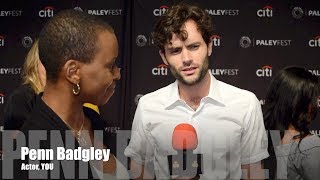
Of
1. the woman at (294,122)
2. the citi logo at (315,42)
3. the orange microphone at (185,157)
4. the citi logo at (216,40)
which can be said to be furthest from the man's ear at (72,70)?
the citi logo at (315,42)

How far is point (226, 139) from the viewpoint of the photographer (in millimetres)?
1670

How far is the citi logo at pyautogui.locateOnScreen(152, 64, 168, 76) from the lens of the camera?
3.32 m

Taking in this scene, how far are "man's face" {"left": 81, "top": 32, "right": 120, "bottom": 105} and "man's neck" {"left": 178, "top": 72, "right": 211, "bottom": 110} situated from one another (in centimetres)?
91

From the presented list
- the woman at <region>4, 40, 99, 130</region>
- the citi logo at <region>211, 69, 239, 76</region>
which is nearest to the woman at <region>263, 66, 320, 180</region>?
the woman at <region>4, 40, 99, 130</region>

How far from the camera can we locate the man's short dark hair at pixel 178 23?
1.67 m

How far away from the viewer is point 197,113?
1.74 m

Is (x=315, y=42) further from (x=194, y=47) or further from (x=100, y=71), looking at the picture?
(x=100, y=71)

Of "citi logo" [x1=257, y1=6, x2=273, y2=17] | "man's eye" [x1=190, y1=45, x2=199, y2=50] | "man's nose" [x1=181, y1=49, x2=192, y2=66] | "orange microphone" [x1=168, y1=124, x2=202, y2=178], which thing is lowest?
"orange microphone" [x1=168, y1=124, x2=202, y2=178]

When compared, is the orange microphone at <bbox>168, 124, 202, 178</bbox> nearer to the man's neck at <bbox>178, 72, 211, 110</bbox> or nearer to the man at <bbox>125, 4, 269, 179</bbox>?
the man at <bbox>125, 4, 269, 179</bbox>

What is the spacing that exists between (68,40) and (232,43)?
2.63m

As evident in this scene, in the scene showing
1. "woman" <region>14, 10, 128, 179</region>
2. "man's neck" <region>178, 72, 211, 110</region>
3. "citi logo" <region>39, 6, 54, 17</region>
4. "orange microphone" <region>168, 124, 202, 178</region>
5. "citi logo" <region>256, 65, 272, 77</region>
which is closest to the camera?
"woman" <region>14, 10, 128, 179</region>

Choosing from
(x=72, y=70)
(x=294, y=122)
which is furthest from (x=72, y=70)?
(x=294, y=122)

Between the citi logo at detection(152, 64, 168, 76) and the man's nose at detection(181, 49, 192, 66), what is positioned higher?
the man's nose at detection(181, 49, 192, 66)

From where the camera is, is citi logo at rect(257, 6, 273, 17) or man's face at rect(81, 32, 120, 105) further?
citi logo at rect(257, 6, 273, 17)
